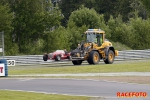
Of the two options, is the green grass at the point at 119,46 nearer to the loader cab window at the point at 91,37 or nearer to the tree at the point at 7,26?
the tree at the point at 7,26

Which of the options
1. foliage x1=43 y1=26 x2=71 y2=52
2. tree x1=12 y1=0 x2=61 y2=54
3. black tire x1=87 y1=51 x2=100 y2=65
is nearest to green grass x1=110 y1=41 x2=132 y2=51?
foliage x1=43 y1=26 x2=71 y2=52

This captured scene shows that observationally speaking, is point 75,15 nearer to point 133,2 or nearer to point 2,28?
point 2,28

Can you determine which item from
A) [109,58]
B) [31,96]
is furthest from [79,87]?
[109,58]

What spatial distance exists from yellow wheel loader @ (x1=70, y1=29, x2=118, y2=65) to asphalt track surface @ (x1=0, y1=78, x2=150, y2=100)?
1410 cm

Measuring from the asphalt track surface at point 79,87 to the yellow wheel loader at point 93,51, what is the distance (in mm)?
14104

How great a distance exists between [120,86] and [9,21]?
3093 centimetres

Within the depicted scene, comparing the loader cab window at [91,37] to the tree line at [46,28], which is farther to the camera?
the tree line at [46,28]

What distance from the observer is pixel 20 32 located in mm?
54094

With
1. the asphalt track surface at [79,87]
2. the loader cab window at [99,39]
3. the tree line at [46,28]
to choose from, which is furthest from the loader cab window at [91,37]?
the asphalt track surface at [79,87]

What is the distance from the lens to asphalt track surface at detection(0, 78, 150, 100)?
19.6 m

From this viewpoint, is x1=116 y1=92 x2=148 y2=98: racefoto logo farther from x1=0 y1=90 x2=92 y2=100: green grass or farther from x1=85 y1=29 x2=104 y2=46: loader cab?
x1=85 y1=29 x2=104 y2=46: loader cab

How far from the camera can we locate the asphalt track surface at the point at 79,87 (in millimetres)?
19616

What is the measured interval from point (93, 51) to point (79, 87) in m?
18.0

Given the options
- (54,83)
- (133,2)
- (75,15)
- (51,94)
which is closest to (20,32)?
(75,15)
